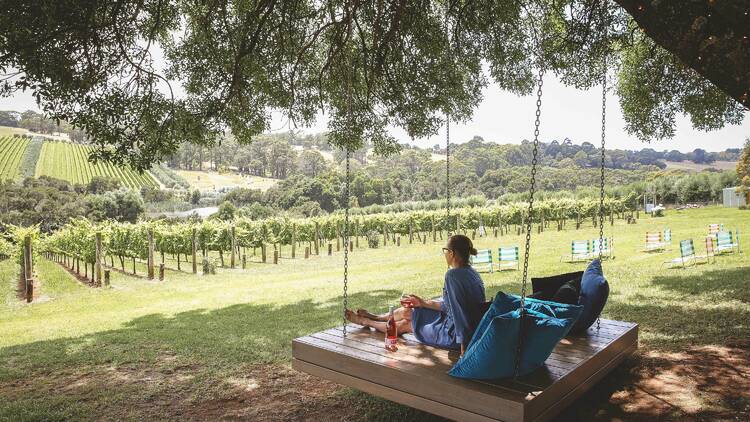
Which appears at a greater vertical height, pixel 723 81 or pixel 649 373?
pixel 723 81

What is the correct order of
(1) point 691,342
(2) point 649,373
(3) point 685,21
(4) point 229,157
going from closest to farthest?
(3) point 685,21 < (2) point 649,373 < (1) point 691,342 < (4) point 229,157

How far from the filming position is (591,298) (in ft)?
12.2

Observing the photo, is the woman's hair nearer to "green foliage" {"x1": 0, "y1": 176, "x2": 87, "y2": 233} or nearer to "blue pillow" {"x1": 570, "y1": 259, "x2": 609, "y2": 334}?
"blue pillow" {"x1": 570, "y1": 259, "x2": 609, "y2": 334}

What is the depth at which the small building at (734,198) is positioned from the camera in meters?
24.3

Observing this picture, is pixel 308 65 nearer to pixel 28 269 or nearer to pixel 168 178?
pixel 28 269

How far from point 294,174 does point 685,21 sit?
1601 inches

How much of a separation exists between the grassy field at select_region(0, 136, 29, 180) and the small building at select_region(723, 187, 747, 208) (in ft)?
116

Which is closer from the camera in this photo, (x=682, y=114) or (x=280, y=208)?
(x=682, y=114)

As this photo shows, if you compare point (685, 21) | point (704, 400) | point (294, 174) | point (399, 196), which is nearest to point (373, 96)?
point (685, 21)

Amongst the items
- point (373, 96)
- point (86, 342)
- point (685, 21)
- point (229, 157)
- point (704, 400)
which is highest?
point (229, 157)

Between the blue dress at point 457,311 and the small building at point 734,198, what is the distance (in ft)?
87.9

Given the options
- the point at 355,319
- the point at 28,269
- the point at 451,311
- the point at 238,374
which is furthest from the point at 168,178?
the point at 451,311

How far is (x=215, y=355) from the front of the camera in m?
5.61

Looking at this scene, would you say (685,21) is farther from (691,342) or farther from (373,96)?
(373,96)
